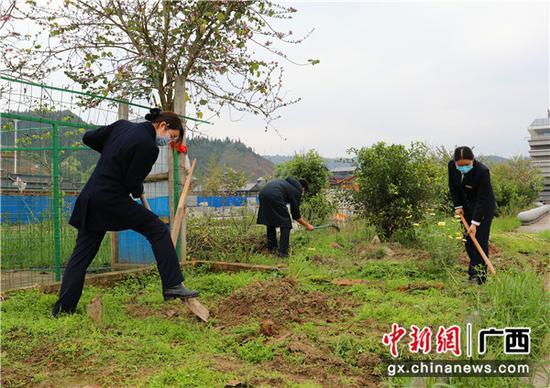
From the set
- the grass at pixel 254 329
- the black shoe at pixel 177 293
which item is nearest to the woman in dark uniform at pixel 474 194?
the grass at pixel 254 329

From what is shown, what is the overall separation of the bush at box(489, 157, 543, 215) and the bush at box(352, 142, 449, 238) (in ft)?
32.2

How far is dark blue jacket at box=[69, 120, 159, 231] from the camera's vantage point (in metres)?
4.09

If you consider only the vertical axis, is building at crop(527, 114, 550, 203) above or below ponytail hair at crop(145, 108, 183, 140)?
above

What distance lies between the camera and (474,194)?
6.04 meters

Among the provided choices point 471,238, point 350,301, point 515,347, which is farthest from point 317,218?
point 515,347

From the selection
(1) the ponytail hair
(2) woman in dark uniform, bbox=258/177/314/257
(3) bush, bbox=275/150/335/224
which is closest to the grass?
(1) the ponytail hair

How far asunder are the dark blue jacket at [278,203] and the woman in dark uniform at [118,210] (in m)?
3.76

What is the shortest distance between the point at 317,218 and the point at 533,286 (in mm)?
6636

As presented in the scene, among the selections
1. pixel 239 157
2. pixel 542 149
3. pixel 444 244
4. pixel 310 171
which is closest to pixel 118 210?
pixel 444 244

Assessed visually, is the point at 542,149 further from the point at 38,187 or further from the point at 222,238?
the point at 38,187

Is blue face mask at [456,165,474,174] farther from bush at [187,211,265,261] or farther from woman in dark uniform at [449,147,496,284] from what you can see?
bush at [187,211,265,261]

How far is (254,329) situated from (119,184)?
1636mm

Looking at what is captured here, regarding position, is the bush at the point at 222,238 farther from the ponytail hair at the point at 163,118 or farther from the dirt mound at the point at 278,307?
the ponytail hair at the point at 163,118

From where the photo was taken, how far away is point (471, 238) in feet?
19.1
